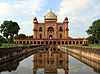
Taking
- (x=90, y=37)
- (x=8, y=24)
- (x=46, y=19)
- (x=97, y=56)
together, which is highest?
(x=46, y=19)

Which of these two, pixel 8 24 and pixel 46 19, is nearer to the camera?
pixel 8 24

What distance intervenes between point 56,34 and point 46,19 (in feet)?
47.0

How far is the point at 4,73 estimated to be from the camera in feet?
23.0

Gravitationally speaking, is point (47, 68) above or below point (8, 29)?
below

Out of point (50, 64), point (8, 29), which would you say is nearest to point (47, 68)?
point (50, 64)

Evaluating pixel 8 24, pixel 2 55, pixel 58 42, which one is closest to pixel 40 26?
pixel 58 42

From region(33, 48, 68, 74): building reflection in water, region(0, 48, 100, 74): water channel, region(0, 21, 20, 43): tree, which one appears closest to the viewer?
region(0, 48, 100, 74): water channel

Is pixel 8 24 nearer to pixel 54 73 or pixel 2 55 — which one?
pixel 2 55

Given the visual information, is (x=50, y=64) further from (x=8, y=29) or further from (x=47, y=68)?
(x=8, y=29)

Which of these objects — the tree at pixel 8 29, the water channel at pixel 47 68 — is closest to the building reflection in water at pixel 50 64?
the water channel at pixel 47 68

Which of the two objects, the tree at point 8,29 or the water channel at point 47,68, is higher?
the tree at point 8,29

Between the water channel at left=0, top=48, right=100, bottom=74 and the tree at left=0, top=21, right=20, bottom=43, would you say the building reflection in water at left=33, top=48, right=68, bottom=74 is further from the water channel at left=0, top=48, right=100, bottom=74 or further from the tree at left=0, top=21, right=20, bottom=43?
the tree at left=0, top=21, right=20, bottom=43

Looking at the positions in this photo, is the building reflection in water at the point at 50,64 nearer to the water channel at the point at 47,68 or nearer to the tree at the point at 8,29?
the water channel at the point at 47,68

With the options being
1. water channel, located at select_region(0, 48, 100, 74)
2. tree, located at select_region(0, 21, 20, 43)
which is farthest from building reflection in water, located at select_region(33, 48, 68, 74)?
tree, located at select_region(0, 21, 20, 43)
